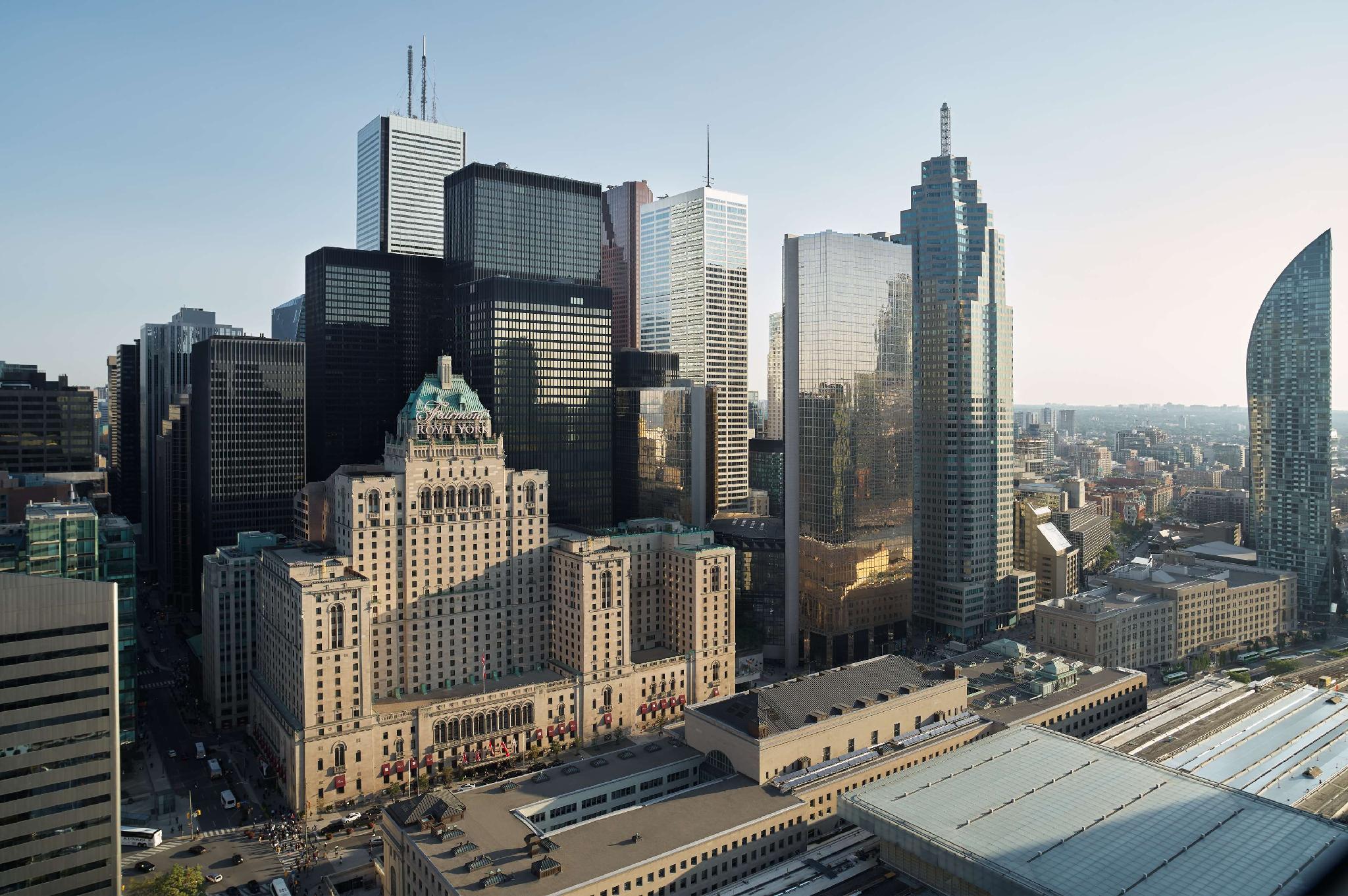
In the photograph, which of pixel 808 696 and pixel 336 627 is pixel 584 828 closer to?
pixel 808 696

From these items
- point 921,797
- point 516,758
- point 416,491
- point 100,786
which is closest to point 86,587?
point 100,786

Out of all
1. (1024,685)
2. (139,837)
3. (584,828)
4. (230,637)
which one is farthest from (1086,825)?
(230,637)

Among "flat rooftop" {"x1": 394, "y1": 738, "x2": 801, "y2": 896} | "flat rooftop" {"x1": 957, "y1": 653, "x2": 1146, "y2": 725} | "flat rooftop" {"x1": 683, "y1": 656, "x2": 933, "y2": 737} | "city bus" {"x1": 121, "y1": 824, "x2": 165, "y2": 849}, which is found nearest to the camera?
"flat rooftop" {"x1": 394, "y1": 738, "x2": 801, "y2": 896}

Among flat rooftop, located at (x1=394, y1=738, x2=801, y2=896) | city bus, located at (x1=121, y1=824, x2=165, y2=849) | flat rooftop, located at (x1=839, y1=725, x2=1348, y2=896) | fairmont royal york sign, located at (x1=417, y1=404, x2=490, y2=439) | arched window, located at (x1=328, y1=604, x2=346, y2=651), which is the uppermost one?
fairmont royal york sign, located at (x1=417, y1=404, x2=490, y2=439)

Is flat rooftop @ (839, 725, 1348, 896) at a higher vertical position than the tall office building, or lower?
lower

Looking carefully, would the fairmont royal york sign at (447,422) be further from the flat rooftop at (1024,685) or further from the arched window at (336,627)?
the flat rooftop at (1024,685)

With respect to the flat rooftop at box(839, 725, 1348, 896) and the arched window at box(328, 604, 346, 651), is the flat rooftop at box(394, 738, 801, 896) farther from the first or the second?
the arched window at box(328, 604, 346, 651)

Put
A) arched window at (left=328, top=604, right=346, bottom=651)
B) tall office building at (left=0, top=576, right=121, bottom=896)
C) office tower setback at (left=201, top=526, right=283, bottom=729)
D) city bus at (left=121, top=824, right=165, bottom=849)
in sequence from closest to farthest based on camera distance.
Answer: tall office building at (left=0, top=576, right=121, bottom=896)
city bus at (left=121, top=824, right=165, bottom=849)
arched window at (left=328, top=604, right=346, bottom=651)
office tower setback at (left=201, top=526, right=283, bottom=729)

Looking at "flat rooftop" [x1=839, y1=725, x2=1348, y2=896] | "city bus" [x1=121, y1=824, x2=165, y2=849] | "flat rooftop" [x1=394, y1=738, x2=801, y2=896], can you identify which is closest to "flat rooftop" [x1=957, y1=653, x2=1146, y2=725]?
"flat rooftop" [x1=839, y1=725, x2=1348, y2=896]

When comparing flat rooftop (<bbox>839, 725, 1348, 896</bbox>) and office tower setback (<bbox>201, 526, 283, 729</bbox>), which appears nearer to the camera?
flat rooftop (<bbox>839, 725, 1348, 896</bbox>)
